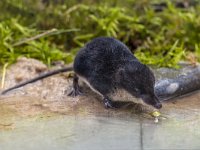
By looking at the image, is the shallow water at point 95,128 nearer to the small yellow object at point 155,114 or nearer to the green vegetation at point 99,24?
the small yellow object at point 155,114

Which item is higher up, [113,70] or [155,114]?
[113,70]

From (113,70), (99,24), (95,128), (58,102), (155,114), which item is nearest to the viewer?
(95,128)

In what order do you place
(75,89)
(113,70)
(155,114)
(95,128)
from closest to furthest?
(95,128)
(155,114)
(113,70)
(75,89)

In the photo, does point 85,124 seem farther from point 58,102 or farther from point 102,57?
point 102,57

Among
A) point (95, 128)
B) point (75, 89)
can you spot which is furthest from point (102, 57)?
point (95, 128)

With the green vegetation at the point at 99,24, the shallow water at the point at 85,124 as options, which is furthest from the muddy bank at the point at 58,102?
the green vegetation at the point at 99,24

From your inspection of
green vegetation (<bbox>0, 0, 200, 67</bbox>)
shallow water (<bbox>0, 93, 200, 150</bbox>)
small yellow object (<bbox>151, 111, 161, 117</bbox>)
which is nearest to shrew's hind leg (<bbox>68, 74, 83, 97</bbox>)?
shallow water (<bbox>0, 93, 200, 150</bbox>)

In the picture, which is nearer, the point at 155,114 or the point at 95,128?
the point at 95,128
